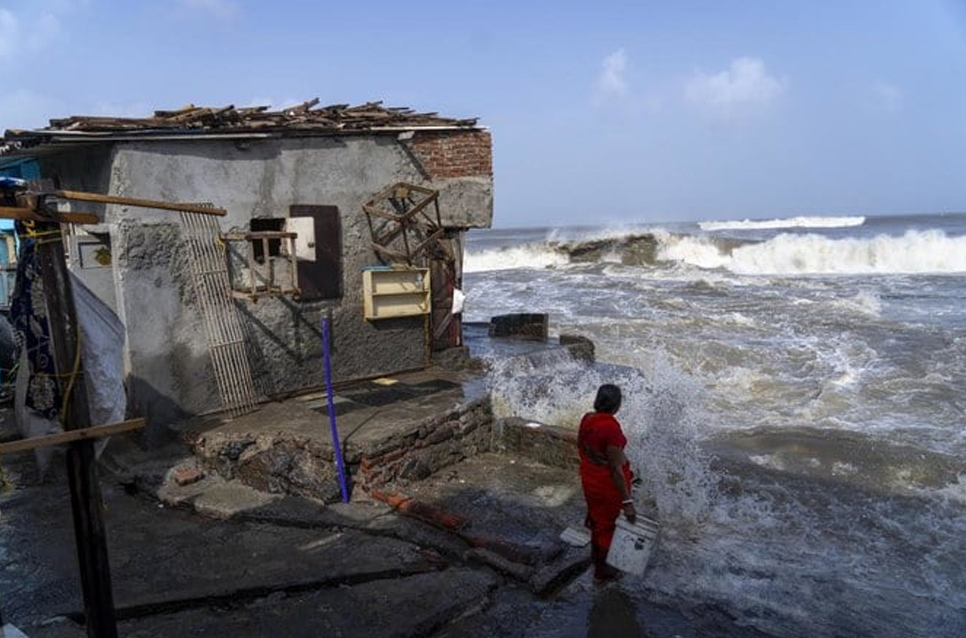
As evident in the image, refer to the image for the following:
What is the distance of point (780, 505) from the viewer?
7.73m

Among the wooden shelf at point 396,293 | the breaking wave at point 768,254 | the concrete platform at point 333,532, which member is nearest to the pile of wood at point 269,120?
the wooden shelf at point 396,293

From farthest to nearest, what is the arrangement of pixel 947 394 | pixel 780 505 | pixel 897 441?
pixel 947 394
pixel 897 441
pixel 780 505

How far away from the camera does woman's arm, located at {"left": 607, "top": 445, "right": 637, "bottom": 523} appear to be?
199 inches

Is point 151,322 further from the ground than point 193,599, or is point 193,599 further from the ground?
point 151,322

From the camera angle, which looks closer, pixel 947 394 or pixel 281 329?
pixel 281 329

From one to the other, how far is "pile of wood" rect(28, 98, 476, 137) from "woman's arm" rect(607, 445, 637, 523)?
5.77 m

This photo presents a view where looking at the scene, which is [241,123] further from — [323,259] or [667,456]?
[667,456]

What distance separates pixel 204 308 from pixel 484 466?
3676 mm

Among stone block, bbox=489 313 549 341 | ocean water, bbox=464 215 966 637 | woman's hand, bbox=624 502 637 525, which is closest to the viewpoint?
woman's hand, bbox=624 502 637 525

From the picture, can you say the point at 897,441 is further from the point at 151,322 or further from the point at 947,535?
the point at 151,322

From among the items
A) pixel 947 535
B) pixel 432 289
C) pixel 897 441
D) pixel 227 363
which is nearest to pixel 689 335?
pixel 897 441

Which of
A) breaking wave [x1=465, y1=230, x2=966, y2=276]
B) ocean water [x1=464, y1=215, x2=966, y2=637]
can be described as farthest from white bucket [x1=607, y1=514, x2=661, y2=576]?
breaking wave [x1=465, y1=230, x2=966, y2=276]

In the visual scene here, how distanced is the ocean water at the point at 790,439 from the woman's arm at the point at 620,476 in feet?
2.44

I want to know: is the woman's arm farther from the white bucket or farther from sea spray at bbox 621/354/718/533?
sea spray at bbox 621/354/718/533
